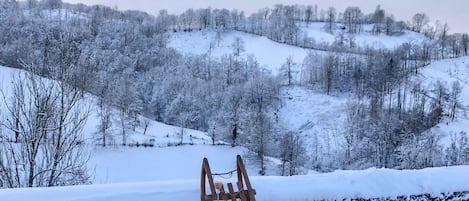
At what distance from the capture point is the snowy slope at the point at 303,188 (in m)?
6.21

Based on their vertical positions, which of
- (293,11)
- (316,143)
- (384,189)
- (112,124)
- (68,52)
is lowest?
(316,143)

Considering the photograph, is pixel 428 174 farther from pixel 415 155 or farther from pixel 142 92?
pixel 142 92

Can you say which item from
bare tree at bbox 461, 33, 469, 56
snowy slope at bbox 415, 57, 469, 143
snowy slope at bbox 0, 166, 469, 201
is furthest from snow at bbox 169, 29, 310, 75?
snowy slope at bbox 0, 166, 469, 201

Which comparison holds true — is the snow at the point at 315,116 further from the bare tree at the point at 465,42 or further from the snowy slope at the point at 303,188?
the bare tree at the point at 465,42

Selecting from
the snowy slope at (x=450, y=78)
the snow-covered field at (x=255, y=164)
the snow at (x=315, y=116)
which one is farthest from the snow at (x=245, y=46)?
the snowy slope at (x=450, y=78)

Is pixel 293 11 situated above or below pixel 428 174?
above

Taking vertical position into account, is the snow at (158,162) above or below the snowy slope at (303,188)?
below

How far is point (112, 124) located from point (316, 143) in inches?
910

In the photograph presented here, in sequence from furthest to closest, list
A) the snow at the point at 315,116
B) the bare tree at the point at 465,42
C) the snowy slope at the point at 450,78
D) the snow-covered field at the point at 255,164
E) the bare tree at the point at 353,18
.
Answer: the bare tree at the point at 353,18
the bare tree at the point at 465,42
the snow at the point at 315,116
the snowy slope at the point at 450,78
the snow-covered field at the point at 255,164

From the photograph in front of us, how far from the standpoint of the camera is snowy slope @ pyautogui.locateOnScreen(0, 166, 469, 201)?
6.21m

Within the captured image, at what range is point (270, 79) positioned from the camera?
66.2 meters

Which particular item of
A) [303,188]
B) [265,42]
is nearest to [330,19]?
[265,42]

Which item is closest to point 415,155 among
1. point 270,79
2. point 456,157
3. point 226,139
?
point 456,157

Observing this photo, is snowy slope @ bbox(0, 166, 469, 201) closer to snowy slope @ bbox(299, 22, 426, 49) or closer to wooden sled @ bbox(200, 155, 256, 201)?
wooden sled @ bbox(200, 155, 256, 201)
